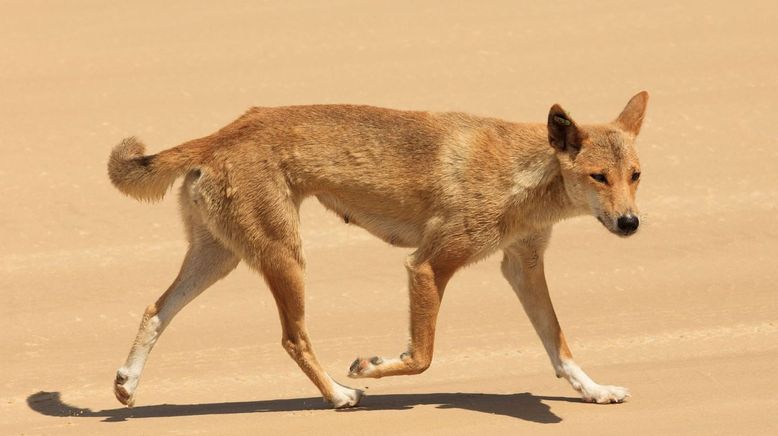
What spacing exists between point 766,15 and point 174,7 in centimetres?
705

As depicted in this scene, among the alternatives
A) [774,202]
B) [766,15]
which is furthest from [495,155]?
[766,15]

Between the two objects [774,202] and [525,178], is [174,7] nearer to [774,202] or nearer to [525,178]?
[774,202]

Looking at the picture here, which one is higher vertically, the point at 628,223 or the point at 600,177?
the point at 600,177

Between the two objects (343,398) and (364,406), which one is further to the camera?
(364,406)

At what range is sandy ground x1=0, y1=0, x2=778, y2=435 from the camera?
980 cm

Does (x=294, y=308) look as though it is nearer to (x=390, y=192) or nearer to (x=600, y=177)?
(x=390, y=192)

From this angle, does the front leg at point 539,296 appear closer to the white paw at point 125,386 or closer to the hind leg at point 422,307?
the hind leg at point 422,307

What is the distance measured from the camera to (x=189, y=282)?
391 inches

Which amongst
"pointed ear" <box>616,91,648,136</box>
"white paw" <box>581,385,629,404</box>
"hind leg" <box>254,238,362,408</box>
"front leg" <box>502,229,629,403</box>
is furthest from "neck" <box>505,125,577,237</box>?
"hind leg" <box>254,238,362,408</box>

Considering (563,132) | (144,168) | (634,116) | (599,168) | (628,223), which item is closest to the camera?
(628,223)

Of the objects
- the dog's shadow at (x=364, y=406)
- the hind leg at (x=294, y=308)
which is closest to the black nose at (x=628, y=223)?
the dog's shadow at (x=364, y=406)

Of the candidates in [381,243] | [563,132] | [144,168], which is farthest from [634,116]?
[381,243]

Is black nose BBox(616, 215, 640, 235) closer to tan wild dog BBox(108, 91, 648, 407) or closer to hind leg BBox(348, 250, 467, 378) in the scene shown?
tan wild dog BBox(108, 91, 648, 407)

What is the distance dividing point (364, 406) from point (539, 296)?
1340 millimetres
